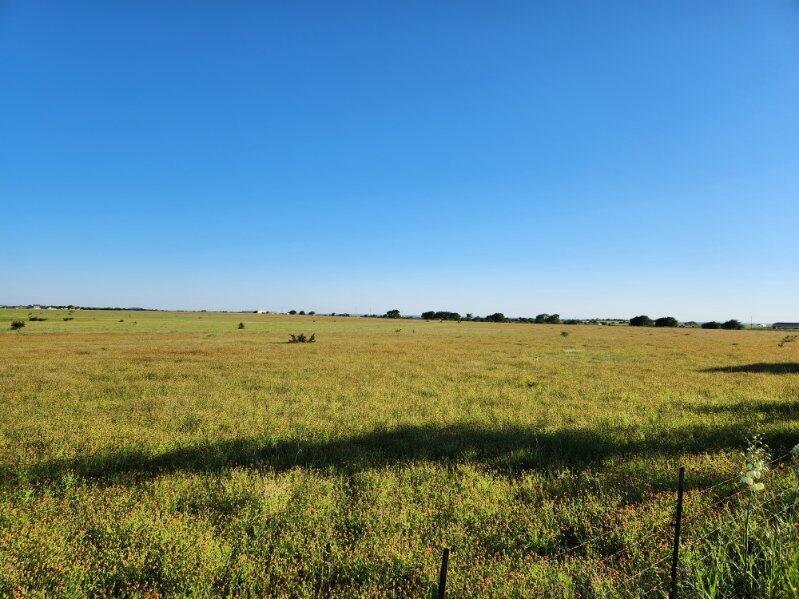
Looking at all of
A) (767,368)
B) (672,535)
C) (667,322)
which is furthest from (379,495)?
(667,322)

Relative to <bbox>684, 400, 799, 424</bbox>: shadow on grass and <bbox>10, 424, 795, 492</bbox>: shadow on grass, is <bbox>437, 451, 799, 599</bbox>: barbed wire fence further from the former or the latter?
<bbox>684, 400, 799, 424</bbox>: shadow on grass

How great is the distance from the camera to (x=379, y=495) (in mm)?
6383

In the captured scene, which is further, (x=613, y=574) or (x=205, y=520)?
(x=205, y=520)

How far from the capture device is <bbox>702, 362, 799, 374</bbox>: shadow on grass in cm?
2306

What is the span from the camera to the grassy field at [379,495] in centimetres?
438

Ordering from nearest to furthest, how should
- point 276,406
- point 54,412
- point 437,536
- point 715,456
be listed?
point 437,536 → point 715,456 → point 54,412 → point 276,406

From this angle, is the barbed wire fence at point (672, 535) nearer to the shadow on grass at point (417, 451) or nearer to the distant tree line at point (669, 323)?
the shadow on grass at point (417, 451)

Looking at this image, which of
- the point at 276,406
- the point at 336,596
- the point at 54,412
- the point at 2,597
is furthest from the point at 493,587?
the point at 54,412

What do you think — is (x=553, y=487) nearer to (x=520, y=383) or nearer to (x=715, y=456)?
(x=715, y=456)

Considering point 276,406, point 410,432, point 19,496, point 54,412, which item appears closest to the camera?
point 19,496

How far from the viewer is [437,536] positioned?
209 inches

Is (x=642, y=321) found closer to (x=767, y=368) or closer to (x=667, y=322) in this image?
(x=667, y=322)

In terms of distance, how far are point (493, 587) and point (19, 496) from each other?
723 centimetres

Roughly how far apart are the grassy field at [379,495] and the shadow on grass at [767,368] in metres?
10.7
